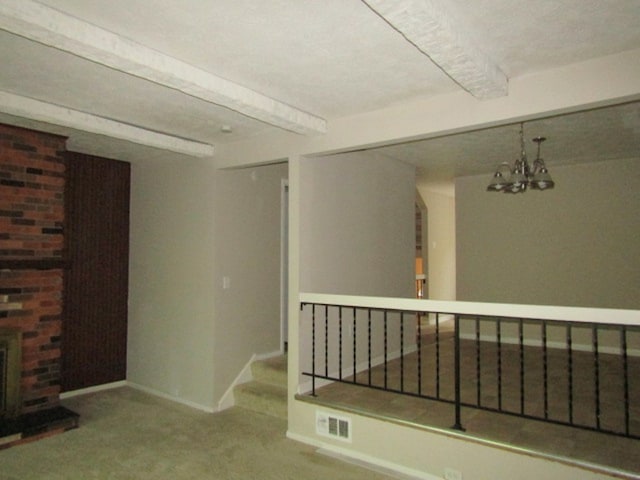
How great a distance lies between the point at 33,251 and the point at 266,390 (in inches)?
95.5

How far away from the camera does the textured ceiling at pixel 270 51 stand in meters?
1.99

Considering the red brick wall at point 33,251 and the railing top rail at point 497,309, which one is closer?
the railing top rail at point 497,309

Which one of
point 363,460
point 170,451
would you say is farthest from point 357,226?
point 170,451

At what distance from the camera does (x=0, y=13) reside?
1.89m

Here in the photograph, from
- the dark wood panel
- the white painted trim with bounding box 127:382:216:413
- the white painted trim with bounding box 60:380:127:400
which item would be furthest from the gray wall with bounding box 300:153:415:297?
the white painted trim with bounding box 60:380:127:400

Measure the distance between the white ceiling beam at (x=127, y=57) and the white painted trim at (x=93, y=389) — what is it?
3.54m

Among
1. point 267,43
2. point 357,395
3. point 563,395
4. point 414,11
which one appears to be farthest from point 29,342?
point 563,395

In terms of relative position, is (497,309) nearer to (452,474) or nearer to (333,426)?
(452,474)

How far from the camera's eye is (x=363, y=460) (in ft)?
10.6

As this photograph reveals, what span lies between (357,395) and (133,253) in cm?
304

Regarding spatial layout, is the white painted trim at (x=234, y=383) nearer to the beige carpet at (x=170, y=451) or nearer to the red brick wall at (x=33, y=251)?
the beige carpet at (x=170, y=451)

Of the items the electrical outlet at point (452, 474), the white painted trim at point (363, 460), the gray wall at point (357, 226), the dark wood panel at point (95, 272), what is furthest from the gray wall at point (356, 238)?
the dark wood panel at point (95, 272)

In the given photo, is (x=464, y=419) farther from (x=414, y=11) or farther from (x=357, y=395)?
(x=414, y=11)

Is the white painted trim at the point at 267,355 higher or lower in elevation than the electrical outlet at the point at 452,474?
higher
